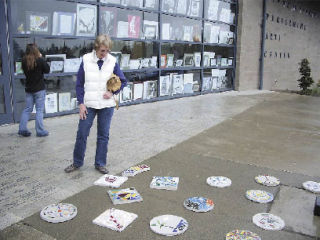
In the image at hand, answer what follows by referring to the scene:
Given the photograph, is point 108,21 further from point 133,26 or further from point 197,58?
point 197,58

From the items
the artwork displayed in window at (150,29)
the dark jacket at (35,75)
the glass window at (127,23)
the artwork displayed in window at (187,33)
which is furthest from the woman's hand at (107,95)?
the artwork displayed in window at (187,33)

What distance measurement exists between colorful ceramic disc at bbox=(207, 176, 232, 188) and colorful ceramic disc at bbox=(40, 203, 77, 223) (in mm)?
1620

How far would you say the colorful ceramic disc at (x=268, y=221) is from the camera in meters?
3.13

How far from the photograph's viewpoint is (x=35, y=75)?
585cm

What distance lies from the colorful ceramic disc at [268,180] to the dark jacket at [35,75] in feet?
12.7

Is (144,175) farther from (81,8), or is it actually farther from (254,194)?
(81,8)

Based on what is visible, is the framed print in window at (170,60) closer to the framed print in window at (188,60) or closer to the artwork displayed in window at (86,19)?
the framed print in window at (188,60)

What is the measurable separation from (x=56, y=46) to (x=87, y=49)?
2.68 ft

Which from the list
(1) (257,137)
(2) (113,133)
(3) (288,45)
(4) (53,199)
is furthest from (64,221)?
(3) (288,45)

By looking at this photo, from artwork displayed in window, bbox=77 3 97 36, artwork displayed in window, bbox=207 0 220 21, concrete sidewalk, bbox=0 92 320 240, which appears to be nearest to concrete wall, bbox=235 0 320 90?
artwork displayed in window, bbox=207 0 220 21

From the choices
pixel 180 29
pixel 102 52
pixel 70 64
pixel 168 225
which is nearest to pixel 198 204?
pixel 168 225

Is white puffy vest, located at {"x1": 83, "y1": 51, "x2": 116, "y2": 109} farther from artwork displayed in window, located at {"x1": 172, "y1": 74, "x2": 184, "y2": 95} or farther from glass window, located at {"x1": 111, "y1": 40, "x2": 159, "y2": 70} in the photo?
artwork displayed in window, located at {"x1": 172, "y1": 74, "x2": 184, "y2": 95}

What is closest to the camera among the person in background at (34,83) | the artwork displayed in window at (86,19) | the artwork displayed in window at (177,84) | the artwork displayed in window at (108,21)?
the person in background at (34,83)

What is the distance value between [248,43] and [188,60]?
3.18m
